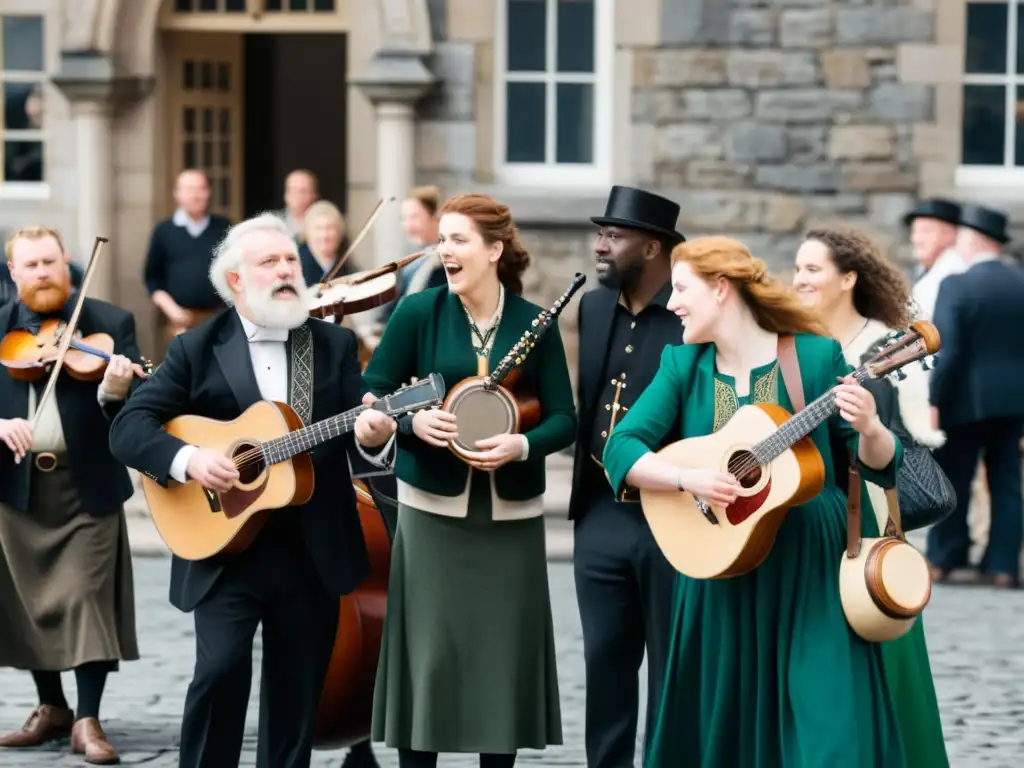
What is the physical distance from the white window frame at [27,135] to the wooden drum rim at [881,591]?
9684 mm

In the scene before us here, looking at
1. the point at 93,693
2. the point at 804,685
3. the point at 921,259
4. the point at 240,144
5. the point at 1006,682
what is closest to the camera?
the point at 804,685

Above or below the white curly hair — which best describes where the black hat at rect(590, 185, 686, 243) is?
above

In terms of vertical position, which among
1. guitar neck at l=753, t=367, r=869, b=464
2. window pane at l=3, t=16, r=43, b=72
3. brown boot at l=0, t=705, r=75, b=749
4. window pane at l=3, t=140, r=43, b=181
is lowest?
brown boot at l=0, t=705, r=75, b=749

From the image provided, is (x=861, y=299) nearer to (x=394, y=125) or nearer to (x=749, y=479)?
(x=749, y=479)

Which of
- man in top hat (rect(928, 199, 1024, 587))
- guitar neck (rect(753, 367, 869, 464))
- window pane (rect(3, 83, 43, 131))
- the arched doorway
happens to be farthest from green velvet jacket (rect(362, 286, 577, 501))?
window pane (rect(3, 83, 43, 131))

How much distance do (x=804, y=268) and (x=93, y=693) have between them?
2.75 metres

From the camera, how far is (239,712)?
634cm

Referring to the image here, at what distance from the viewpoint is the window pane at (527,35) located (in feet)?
46.9

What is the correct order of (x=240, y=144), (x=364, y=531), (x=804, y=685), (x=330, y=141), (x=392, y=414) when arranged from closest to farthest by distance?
1. (x=804, y=685)
2. (x=392, y=414)
3. (x=364, y=531)
4. (x=240, y=144)
5. (x=330, y=141)

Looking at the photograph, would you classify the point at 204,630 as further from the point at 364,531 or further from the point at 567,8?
the point at 567,8

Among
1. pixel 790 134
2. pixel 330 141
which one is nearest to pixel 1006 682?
pixel 790 134

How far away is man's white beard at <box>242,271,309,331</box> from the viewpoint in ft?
20.5

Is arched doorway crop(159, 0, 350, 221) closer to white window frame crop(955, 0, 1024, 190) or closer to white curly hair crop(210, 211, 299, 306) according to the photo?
white window frame crop(955, 0, 1024, 190)

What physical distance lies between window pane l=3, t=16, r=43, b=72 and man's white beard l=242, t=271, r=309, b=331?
8.57 m
